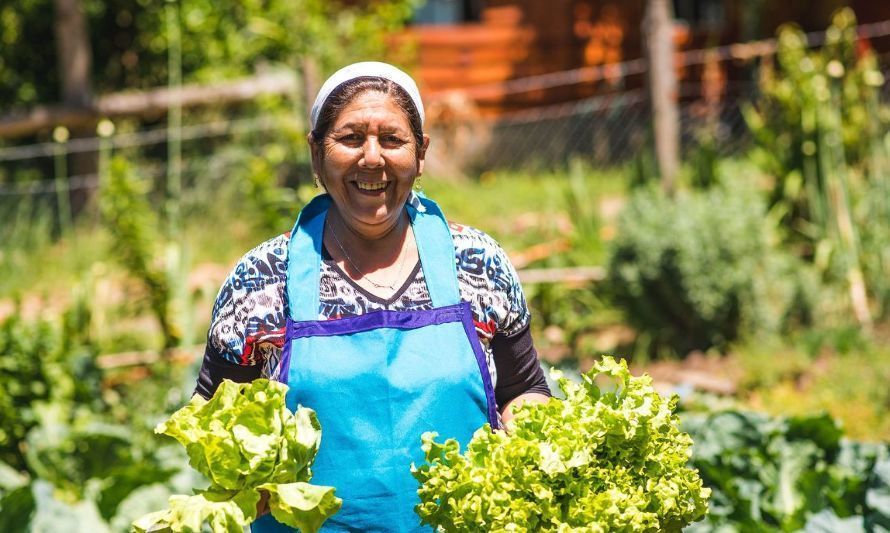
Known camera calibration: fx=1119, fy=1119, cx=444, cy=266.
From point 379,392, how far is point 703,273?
14.3 ft

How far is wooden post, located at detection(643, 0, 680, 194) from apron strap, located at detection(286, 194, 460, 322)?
15.8 ft

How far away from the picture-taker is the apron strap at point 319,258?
2.43 meters

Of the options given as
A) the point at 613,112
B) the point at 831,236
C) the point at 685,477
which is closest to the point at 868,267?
the point at 831,236

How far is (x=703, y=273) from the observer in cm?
638

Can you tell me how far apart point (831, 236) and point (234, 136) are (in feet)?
18.1

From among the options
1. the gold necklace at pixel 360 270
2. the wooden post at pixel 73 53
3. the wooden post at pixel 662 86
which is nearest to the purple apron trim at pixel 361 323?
the gold necklace at pixel 360 270

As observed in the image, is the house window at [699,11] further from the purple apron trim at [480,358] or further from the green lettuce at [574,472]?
the green lettuce at [574,472]

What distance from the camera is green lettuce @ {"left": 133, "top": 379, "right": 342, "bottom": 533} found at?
2.00 metres

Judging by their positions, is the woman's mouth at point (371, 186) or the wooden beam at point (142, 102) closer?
the woman's mouth at point (371, 186)

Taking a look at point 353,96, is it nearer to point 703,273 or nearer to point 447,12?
point 703,273

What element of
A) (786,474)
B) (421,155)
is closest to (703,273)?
(786,474)

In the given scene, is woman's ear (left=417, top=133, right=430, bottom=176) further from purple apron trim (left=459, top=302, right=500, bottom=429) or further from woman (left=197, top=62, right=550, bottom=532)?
purple apron trim (left=459, top=302, right=500, bottom=429)

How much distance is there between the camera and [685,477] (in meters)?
2.15

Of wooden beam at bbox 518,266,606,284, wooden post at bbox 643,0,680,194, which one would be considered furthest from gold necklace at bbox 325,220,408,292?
wooden post at bbox 643,0,680,194
